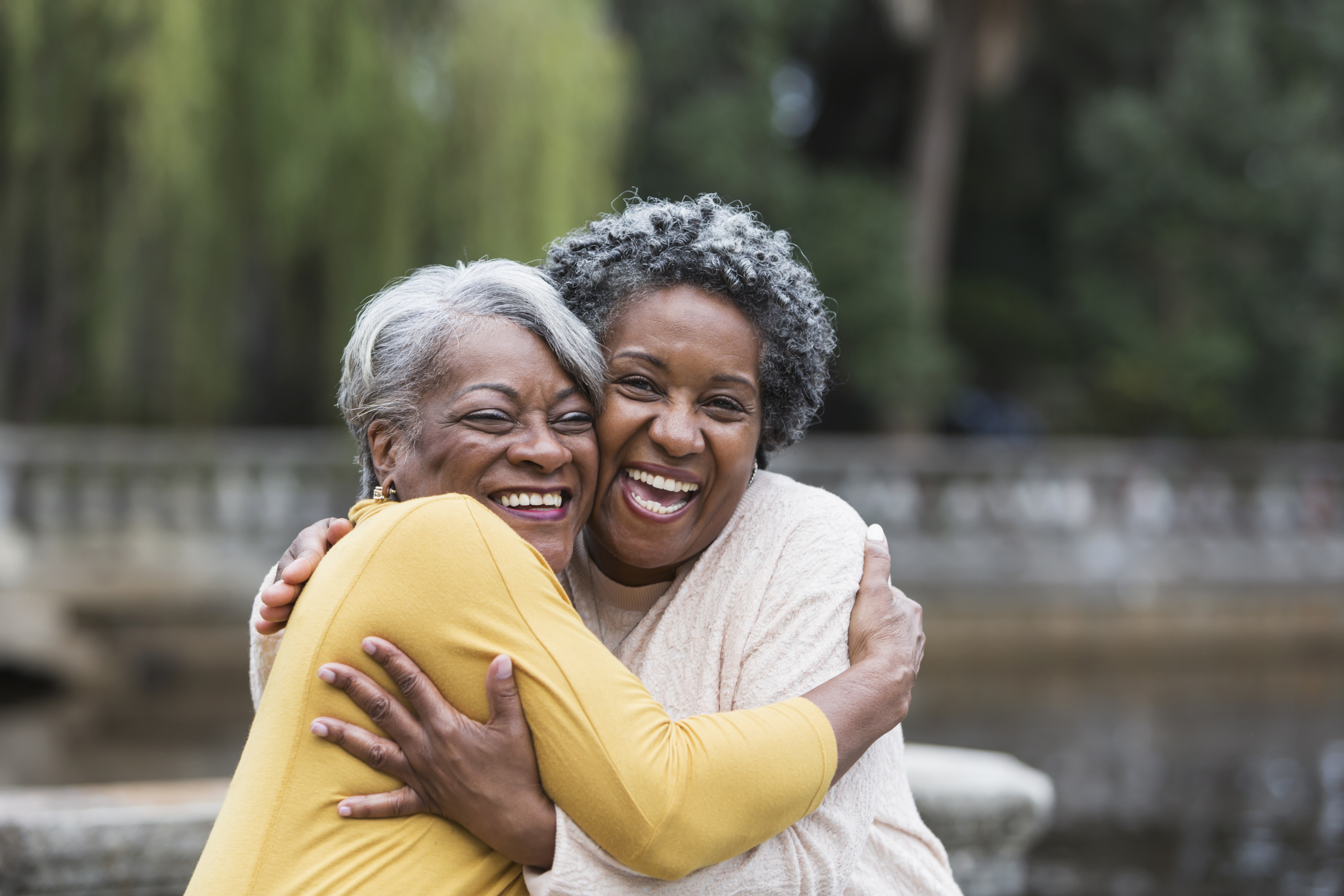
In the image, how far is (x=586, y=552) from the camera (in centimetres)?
232

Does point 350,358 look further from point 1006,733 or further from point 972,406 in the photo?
point 972,406

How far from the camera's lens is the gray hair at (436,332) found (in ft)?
6.40

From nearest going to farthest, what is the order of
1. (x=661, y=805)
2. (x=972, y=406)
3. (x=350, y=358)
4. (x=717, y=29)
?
(x=661, y=805) < (x=350, y=358) < (x=717, y=29) < (x=972, y=406)

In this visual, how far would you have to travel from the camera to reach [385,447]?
6.65 feet

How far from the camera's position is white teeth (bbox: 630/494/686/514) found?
6.93ft

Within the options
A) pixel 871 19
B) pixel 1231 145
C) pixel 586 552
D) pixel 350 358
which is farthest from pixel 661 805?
pixel 871 19

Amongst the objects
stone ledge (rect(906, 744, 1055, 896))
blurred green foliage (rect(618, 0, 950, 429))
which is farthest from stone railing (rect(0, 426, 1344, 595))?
stone ledge (rect(906, 744, 1055, 896))

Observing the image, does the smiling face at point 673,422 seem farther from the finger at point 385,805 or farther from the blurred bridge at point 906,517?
the blurred bridge at point 906,517

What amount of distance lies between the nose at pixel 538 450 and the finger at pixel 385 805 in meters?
0.49

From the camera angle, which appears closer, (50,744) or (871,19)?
(50,744)

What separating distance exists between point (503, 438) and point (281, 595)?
1.23ft

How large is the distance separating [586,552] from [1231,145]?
14.6 meters

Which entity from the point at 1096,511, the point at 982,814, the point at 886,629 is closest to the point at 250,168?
the point at 982,814

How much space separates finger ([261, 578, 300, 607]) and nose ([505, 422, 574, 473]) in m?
0.35
